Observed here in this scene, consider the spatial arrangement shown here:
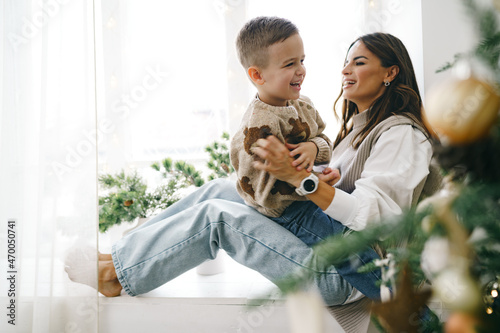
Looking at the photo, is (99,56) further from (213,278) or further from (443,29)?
→ (443,29)

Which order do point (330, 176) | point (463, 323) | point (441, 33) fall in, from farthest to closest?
point (441, 33) → point (330, 176) → point (463, 323)

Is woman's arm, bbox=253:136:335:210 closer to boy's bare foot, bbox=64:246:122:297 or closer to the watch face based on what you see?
the watch face

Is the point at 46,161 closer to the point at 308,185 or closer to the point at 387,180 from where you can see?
the point at 308,185

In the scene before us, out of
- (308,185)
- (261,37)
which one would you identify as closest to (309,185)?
(308,185)

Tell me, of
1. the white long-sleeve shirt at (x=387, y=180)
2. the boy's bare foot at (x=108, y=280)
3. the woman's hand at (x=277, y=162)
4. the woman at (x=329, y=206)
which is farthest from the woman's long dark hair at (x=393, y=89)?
the boy's bare foot at (x=108, y=280)

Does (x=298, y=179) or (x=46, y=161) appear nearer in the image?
(x=298, y=179)

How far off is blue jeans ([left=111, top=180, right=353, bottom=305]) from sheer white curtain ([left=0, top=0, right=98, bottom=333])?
0.14m

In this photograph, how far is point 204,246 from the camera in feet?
4.16

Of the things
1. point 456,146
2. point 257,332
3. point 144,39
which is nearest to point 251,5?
point 144,39

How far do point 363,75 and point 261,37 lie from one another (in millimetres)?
409

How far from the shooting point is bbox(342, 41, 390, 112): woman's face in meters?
1.35

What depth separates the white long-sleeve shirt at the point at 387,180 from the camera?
3.52 ft

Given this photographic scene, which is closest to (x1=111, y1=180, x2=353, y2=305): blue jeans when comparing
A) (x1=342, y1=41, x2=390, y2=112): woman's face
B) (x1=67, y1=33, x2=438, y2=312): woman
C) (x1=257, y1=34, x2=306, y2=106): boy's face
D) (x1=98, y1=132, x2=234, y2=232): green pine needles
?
(x1=67, y1=33, x2=438, y2=312): woman

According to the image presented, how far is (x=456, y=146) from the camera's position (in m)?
0.26
